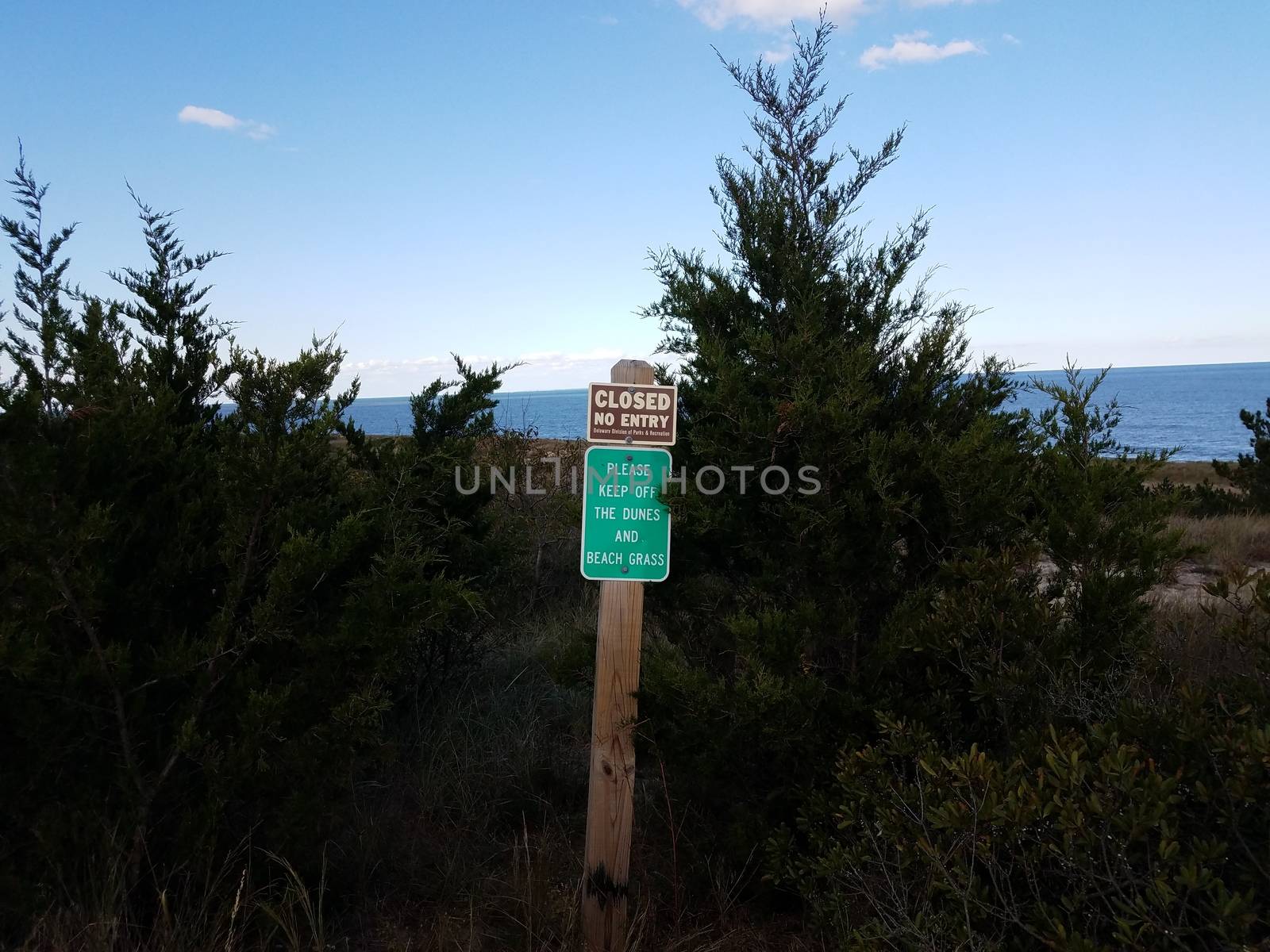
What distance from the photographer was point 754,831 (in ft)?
11.4

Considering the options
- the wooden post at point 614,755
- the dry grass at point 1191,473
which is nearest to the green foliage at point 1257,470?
the dry grass at point 1191,473

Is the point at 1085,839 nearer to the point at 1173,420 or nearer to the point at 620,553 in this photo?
the point at 620,553

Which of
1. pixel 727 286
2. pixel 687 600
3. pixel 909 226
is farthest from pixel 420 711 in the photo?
pixel 909 226

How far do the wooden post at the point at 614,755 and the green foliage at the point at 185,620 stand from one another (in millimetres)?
591

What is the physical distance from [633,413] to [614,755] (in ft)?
4.53

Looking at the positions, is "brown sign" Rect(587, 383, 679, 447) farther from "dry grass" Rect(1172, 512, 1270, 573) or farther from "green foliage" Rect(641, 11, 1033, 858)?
"dry grass" Rect(1172, 512, 1270, 573)

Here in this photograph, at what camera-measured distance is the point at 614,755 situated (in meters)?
3.57

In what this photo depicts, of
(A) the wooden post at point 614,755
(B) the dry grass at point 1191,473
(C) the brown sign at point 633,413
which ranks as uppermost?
(C) the brown sign at point 633,413

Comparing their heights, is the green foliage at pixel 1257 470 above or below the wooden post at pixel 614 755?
above

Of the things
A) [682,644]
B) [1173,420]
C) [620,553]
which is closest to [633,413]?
[620,553]

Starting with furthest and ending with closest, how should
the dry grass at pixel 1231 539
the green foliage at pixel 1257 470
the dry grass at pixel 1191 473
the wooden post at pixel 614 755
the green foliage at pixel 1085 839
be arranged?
1. the dry grass at pixel 1191 473
2. the green foliage at pixel 1257 470
3. the dry grass at pixel 1231 539
4. the wooden post at pixel 614 755
5. the green foliage at pixel 1085 839

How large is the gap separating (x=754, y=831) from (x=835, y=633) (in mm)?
834

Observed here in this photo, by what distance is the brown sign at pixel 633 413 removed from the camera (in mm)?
3590

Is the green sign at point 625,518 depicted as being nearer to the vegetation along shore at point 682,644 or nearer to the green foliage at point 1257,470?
the vegetation along shore at point 682,644
